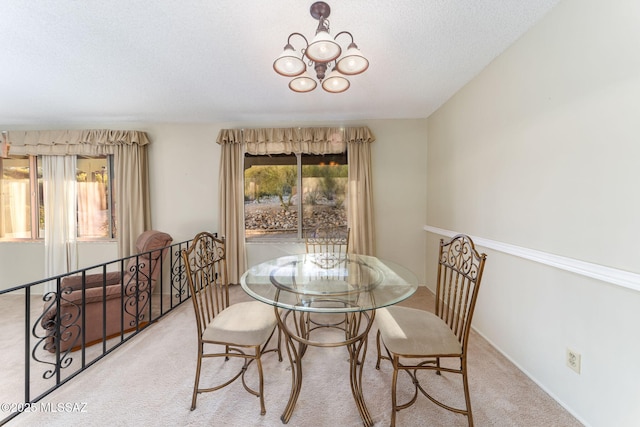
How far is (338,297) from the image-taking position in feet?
4.99

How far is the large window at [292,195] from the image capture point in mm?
3582

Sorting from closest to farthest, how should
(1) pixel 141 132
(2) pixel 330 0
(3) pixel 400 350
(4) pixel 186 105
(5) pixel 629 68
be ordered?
1. (5) pixel 629 68
2. (3) pixel 400 350
3. (2) pixel 330 0
4. (4) pixel 186 105
5. (1) pixel 141 132

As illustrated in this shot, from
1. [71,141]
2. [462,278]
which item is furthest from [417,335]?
[71,141]

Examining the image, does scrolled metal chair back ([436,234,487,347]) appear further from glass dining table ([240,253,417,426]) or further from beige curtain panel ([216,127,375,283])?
beige curtain panel ([216,127,375,283])

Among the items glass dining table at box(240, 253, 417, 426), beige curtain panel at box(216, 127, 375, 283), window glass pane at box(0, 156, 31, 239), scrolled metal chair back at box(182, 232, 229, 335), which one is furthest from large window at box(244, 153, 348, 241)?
window glass pane at box(0, 156, 31, 239)

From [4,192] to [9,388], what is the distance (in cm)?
360

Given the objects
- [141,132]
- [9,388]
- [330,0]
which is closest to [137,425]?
[9,388]

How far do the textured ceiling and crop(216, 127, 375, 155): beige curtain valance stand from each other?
298mm

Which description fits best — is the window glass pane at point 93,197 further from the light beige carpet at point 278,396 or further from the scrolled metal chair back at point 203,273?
the scrolled metal chair back at point 203,273

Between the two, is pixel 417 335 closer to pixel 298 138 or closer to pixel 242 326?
pixel 242 326

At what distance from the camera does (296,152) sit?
3.44 metres

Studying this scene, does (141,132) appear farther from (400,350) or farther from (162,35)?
(400,350)

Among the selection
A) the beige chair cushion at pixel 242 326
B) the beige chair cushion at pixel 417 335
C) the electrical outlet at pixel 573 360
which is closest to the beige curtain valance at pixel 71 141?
the beige chair cushion at pixel 242 326

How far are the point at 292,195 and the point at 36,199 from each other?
3817 millimetres
